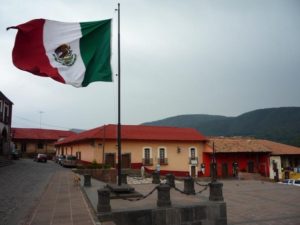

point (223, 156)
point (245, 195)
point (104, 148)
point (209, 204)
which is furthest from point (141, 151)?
point (209, 204)

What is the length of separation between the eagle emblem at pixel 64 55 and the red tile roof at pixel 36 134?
155ft

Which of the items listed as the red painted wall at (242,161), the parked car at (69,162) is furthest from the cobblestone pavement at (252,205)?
the parked car at (69,162)

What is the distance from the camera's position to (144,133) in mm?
33906

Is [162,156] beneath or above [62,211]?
above

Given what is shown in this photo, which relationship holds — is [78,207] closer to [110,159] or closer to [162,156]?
[110,159]

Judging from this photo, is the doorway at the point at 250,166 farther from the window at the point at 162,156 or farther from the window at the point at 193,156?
the window at the point at 162,156

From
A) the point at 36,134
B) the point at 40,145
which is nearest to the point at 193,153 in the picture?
the point at 40,145

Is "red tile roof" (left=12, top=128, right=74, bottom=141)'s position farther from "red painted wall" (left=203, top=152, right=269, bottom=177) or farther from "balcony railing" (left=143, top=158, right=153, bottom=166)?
"red painted wall" (left=203, top=152, right=269, bottom=177)

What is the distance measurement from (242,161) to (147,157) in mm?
11048

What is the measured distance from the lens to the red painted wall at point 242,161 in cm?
3434

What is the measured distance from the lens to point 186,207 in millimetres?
9938

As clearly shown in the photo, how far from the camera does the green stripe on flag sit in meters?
9.99

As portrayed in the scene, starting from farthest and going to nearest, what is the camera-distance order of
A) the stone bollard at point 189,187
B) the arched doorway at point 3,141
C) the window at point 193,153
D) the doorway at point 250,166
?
the doorway at point 250,166, the arched doorway at point 3,141, the window at point 193,153, the stone bollard at point 189,187

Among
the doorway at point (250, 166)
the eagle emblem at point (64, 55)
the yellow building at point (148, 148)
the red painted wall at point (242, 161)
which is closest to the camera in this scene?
the eagle emblem at point (64, 55)
